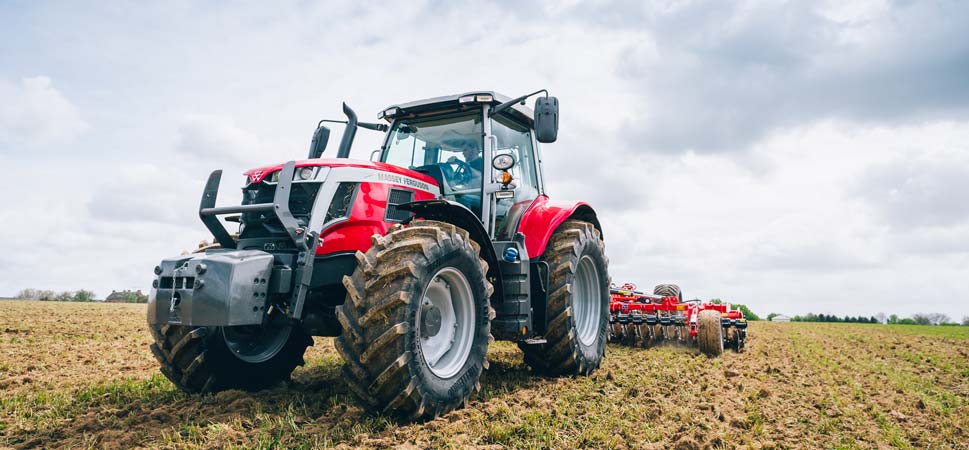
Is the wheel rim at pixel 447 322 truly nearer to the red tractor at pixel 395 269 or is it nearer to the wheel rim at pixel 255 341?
the red tractor at pixel 395 269

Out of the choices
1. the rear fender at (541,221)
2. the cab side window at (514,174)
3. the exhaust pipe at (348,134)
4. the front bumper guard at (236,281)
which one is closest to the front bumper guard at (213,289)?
the front bumper guard at (236,281)

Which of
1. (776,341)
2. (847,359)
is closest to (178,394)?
(847,359)

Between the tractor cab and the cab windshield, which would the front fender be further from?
the cab windshield

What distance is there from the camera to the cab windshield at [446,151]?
6.06 m

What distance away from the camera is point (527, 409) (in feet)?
15.8

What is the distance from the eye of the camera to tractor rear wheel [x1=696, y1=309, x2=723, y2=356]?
8695 millimetres

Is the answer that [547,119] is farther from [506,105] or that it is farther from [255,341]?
[255,341]

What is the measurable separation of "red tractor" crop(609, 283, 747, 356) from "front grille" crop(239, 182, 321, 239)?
17.6 feet

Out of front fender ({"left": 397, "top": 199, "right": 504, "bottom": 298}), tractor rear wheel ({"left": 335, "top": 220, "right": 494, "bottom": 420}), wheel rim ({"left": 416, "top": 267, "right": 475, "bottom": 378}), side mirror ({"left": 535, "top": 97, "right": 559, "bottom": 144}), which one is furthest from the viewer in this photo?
side mirror ({"left": 535, "top": 97, "right": 559, "bottom": 144})

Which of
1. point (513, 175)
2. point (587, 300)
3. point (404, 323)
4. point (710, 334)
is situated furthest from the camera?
point (710, 334)

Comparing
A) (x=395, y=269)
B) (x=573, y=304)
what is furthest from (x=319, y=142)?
(x=573, y=304)

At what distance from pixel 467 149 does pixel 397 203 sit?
124 cm

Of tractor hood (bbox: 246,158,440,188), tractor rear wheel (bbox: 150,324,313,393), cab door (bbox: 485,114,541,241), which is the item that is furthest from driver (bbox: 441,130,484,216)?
tractor rear wheel (bbox: 150,324,313,393)

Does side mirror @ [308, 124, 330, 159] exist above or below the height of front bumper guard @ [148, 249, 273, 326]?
above
